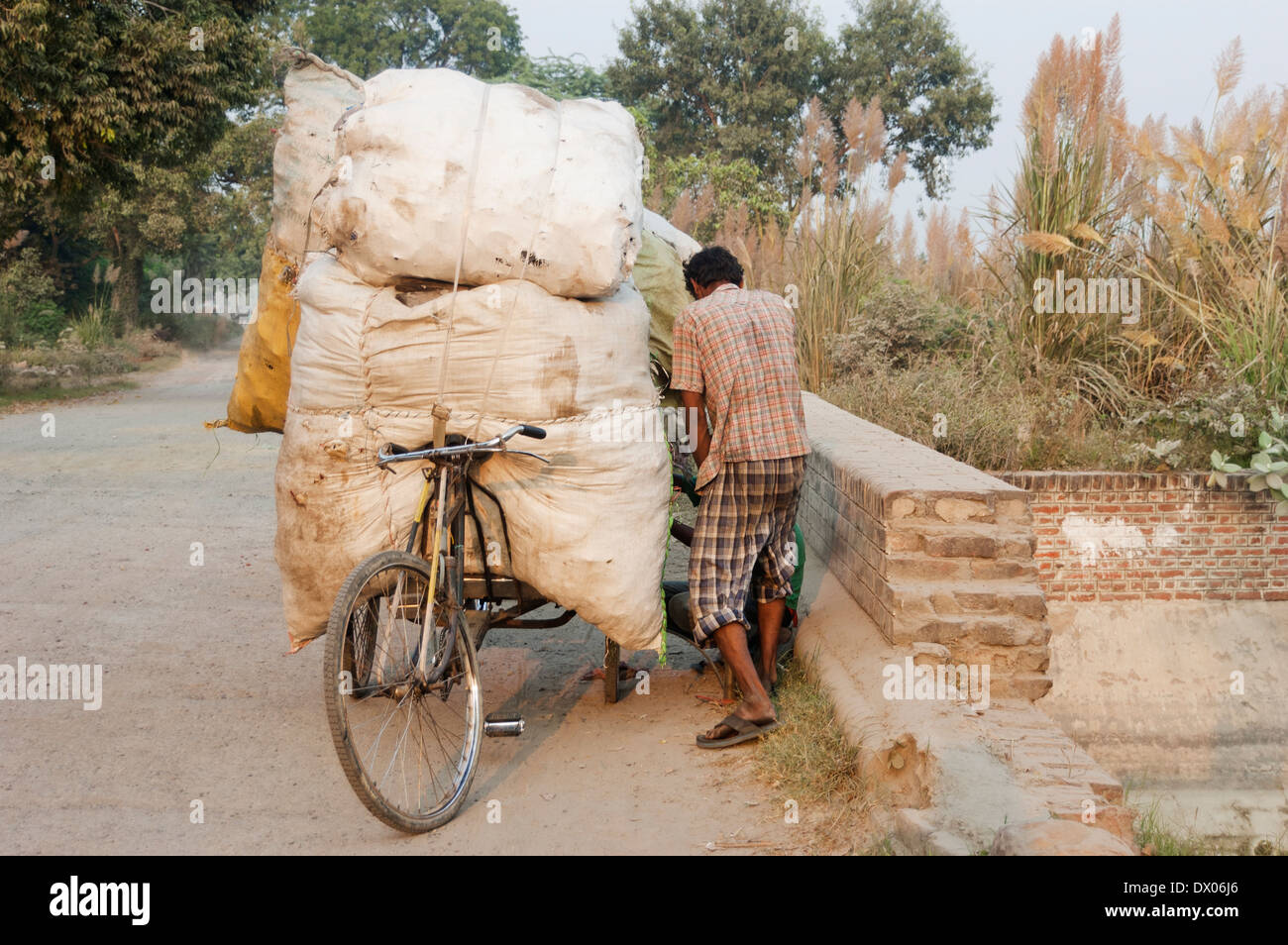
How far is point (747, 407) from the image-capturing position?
4.67m

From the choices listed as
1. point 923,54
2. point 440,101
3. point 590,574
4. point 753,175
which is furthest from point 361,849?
point 923,54

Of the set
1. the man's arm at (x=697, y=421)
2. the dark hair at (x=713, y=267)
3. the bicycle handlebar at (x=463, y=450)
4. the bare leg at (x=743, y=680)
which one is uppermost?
the dark hair at (x=713, y=267)

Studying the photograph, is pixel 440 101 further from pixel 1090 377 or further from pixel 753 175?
pixel 753 175

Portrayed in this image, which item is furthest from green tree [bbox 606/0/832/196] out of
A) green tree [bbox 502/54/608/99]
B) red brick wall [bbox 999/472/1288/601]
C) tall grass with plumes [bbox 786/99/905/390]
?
red brick wall [bbox 999/472/1288/601]

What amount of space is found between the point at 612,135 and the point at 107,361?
22564 mm

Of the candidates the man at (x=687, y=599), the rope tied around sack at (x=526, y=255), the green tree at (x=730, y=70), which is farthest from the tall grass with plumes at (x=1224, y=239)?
the green tree at (x=730, y=70)

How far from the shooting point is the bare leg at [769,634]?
16.5 ft

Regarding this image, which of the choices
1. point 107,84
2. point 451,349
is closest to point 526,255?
point 451,349

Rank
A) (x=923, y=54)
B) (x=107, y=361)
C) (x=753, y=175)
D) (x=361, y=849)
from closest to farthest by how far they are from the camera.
A: (x=361, y=849), (x=753, y=175), (x=107, y=361), (x=923, y=54)

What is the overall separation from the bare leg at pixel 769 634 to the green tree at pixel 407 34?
1398 inches

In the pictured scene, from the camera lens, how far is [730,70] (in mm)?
30109

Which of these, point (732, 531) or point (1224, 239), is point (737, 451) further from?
point (1224, 239)

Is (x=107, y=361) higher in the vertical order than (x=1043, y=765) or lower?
higher

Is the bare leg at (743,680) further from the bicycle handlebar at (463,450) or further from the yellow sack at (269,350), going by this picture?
the yellow sack at (269,350)
